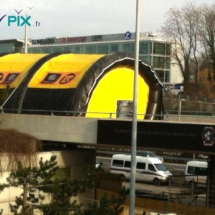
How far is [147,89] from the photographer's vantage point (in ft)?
109

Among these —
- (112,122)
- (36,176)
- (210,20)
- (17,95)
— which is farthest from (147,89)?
(210,20)

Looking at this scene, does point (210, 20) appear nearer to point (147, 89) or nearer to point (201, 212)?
point (147, 89)

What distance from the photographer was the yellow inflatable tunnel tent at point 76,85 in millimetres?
27953

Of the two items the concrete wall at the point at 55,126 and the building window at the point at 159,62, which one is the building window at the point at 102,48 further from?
the concrete wall at the point at 55,126

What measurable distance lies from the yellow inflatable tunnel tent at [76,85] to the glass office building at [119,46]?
36.9 m

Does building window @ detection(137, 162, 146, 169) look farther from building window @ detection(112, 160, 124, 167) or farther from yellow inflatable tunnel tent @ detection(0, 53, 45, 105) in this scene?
yellow inflatable tunnel tent @ detection(0, 53, 45, 105)

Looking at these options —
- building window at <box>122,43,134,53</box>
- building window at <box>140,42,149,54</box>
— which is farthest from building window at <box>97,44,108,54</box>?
building window at <box>140,42,149,54</box>

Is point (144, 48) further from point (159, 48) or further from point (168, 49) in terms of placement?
point (168, 49)

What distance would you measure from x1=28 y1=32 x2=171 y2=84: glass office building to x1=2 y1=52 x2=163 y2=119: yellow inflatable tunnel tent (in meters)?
36.9

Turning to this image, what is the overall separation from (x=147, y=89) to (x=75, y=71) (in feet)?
16.8

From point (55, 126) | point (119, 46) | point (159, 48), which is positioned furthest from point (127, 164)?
point (119, 46)

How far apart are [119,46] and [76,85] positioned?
4866 centimetres

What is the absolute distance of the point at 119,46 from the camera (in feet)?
251

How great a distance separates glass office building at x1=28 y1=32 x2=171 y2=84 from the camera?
73312mm
